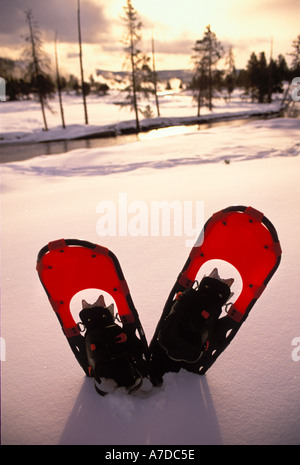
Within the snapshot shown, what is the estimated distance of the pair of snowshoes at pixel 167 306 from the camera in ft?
3.97

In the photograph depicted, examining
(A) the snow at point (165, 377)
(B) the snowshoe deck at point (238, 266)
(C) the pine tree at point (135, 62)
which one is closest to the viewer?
(A) the snow at point (165, 377)

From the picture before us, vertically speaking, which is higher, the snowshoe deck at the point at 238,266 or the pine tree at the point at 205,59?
the pine tree at the point at 205,59

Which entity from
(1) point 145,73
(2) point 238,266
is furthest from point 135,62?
(2) point 238,266

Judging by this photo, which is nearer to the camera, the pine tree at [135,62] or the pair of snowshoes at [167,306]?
the pair of snowshoes at [167,306]

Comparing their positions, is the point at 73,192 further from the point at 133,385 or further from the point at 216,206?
the point at 133,385

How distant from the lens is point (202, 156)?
28.5 ft

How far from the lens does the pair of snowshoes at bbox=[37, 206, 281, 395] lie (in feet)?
3.97

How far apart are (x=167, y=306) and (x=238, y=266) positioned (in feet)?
1.44

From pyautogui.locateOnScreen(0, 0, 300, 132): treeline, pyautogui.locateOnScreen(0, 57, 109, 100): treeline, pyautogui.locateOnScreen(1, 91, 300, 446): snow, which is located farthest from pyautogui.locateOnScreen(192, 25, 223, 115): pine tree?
pyautogui.locateOnScreen(1, 91, 300, 446): snow

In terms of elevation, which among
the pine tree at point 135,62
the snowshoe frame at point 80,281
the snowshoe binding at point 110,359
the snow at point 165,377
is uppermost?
the pine tree at point 135,62

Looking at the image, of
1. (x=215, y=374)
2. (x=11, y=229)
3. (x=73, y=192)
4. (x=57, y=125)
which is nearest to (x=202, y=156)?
(x=73, y=192)

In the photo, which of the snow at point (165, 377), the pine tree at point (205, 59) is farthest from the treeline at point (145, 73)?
the snow at point (165, 377)

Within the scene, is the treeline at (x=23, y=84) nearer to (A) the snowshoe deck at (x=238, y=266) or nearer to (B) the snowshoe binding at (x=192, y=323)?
(A) the snowshoe deck at (x=238, y=266)
